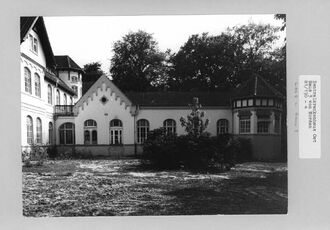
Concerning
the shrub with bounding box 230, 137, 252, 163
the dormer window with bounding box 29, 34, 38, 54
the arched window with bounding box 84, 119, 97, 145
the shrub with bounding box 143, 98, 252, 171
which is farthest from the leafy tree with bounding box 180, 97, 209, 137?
the dormer window with bounding box 29, 34, 38, 54

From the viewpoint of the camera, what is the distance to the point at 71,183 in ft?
20.0

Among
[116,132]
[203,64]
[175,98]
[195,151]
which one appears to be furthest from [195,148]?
[203,64]


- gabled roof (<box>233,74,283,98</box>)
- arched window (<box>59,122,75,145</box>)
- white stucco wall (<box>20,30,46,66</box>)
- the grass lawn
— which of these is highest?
white stucco wall (<box>20,30,46,66</box>)

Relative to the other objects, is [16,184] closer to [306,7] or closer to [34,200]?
[34,200]

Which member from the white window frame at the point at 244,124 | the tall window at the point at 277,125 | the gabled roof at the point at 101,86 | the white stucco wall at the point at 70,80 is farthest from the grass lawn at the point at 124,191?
the white stucco wall at the point at 70,80

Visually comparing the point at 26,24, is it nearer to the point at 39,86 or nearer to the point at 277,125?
the point at 39,86

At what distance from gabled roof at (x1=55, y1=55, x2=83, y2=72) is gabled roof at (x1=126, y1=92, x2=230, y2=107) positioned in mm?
1048

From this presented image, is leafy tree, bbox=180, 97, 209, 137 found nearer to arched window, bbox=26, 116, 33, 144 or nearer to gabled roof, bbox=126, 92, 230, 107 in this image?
gabled roof, bbox=126, 92, 230, 107

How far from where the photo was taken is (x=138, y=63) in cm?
635

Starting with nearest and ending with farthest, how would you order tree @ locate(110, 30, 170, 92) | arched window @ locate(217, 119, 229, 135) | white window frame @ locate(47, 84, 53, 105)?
tree @ locate(110, 30, 170, 92), arched window @ locate(217, 119, 229, 135), white window frame @ locate(47, 84, 53, 105)

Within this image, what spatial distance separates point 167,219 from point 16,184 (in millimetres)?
2776

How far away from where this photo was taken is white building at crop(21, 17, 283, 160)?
19.9 feet

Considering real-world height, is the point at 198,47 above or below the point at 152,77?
above

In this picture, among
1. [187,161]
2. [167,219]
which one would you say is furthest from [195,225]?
[187,161]
